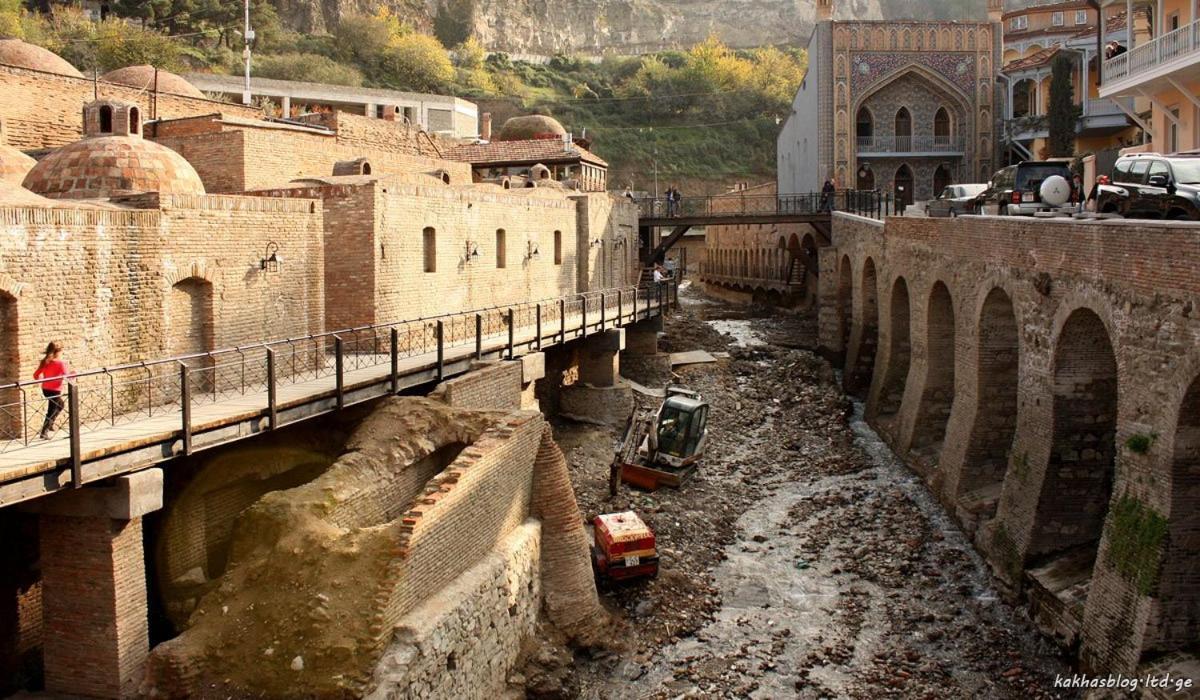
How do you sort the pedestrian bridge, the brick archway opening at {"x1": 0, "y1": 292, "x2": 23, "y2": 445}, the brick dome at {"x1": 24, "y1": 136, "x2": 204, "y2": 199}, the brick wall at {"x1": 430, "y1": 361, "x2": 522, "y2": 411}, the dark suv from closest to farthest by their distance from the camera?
1. the brick archway opening at {"x1": 0, "y1": 292, "x2": 23, "y2": 445}
2. the dark suv
3. the brick wall at {"x1": 430, "y1": 361, "x2": 522, "y2": 411}
4. the brick dome at {"x1": 24, "y1": 136, "x2": 204, "y2": 199}
5. the pedestrian bridge

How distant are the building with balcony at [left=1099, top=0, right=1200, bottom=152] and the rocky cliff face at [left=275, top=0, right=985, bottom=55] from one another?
60.6m

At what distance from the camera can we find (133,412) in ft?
41.1

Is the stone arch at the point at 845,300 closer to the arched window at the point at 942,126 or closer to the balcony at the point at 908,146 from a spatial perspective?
the balcony at the point at 908,146

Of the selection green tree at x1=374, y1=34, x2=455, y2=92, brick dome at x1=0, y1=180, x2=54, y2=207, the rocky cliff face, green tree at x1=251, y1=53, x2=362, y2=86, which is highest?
the rocky cliff face

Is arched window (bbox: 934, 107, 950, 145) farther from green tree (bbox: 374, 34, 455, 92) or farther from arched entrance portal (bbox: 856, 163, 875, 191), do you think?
green tree (bbox: 374, 34, 455, 92)

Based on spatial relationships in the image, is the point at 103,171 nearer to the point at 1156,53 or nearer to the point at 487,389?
the point at 487,389

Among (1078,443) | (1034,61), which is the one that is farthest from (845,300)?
(1078,443)

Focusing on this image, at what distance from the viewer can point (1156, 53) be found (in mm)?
22188

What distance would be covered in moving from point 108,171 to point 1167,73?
20.0 metres

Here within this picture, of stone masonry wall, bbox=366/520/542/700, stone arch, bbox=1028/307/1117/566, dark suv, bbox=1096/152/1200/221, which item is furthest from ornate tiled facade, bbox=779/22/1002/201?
stone masonry wall, bbox=366/520/542/700

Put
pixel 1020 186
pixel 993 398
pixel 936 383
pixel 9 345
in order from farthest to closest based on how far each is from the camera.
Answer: pixel 1020 186
pixel 936 383
pixel 993 398
pixel 9 345

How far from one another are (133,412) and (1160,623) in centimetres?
1169

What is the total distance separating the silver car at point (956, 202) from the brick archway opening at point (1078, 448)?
11624 millimetres

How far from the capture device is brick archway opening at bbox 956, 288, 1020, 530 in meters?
17.7
